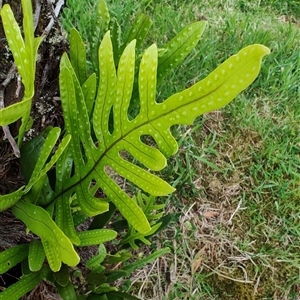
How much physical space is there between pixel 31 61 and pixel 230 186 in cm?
114

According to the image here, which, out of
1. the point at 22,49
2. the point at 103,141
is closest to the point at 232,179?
the point at 103,141

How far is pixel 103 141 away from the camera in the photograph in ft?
2.75

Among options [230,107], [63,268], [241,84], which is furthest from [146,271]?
[241,84]

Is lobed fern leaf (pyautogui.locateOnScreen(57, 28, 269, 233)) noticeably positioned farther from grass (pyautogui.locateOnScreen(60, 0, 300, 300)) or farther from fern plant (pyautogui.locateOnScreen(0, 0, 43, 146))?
grass (pyautogui.locateOnScreen(60, 0, 300, 300))

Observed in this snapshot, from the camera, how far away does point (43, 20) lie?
0.87 m

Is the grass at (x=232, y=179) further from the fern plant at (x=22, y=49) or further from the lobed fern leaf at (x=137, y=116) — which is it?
the fern plant at (x=22, y=49)

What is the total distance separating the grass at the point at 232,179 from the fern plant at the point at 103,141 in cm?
57

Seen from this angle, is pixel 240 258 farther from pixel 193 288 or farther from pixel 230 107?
pixel 230 107

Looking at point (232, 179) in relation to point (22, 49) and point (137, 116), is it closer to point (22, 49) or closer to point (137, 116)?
point (137, 116)

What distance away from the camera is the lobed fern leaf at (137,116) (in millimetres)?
620

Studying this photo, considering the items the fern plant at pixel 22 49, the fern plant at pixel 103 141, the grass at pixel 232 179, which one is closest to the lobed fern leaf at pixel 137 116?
the fern plant at pixel 103 141

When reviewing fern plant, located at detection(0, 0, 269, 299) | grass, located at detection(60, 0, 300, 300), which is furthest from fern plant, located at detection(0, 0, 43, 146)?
grass, located at detection(60, 0, 300, 300)

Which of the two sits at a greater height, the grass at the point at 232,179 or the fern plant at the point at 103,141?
the fern plant at the point at 103,141

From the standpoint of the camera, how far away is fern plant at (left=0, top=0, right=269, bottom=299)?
0.67 meters
